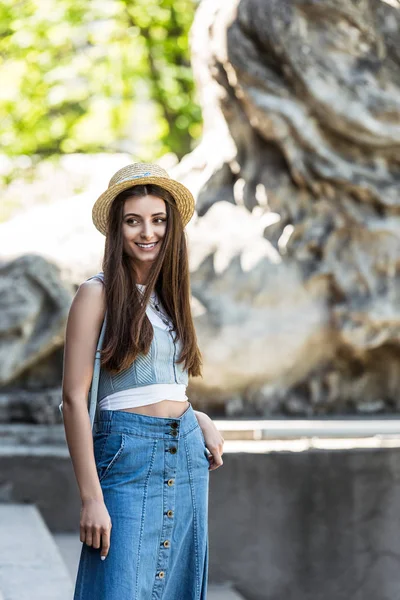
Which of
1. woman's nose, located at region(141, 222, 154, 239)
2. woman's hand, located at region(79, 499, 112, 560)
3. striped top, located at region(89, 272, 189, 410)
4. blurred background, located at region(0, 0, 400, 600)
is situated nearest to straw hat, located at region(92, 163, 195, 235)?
woman's nose, located at region(141, 222, 154, 239)

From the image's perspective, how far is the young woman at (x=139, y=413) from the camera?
2.63 metres

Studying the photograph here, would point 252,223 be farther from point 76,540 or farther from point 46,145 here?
point 46,145

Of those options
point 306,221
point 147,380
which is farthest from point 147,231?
point 306,221

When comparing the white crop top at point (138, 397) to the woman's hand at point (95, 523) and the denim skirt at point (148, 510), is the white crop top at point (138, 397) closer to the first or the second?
the denim skirt at point (148, 510)

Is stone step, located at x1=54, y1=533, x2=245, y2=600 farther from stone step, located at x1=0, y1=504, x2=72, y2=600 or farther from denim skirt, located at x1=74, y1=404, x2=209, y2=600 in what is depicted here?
denim skirt, located at x1=74, y1=404, x2=209, y2=600

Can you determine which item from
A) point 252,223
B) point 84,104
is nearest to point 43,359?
point 252,223

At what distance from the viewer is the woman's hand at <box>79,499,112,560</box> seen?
257 cm

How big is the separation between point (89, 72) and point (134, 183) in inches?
457

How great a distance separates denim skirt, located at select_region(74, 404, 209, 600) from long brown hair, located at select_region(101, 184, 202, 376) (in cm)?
18

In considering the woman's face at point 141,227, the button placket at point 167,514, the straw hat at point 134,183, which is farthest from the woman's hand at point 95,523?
the straw hat at point 134,183

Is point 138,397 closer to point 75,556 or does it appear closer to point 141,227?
point 141,227

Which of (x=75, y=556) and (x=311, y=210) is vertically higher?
(x=311, y=210)

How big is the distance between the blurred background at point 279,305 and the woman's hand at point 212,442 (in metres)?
1.96

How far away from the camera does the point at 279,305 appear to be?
5418mm
